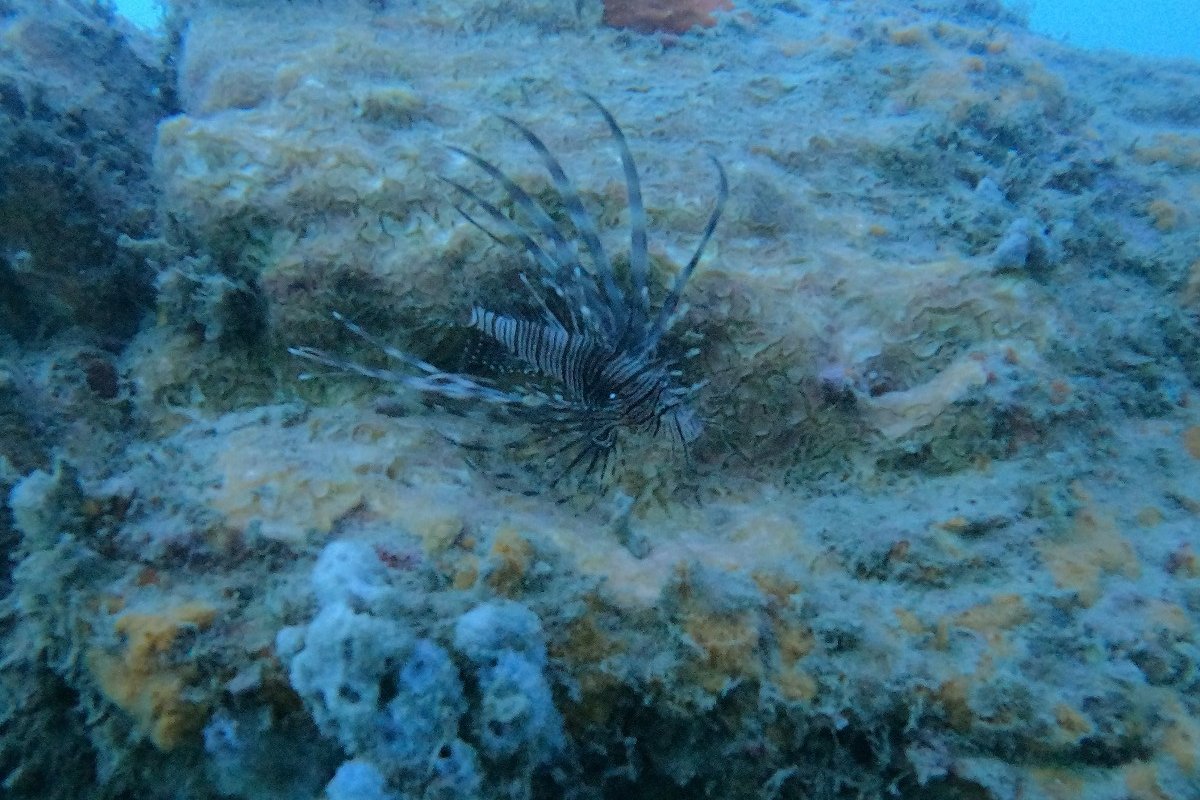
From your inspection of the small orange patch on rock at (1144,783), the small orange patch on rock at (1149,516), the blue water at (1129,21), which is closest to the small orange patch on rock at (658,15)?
the small orange patch on rock at (1149,516)

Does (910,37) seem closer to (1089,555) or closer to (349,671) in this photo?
(1089,555)

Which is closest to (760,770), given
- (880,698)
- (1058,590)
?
(880,698)

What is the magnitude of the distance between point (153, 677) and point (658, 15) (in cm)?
544

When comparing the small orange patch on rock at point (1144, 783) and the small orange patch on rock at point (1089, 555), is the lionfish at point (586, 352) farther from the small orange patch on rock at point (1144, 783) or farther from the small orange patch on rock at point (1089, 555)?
the small orange patch on rock at point (1144, 783)

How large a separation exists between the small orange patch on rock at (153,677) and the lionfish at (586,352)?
984 millimetres

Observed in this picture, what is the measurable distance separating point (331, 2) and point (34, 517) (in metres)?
4.59

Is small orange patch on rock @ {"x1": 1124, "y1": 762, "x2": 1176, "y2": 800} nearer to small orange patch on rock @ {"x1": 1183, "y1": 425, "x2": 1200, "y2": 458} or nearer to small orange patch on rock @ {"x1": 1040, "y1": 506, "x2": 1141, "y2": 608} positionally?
small orange patch on rock @ {"x1": 1040, "y1": 506, "x2": 1141, "y2": 608}

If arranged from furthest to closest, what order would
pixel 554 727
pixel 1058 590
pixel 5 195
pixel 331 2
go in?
pixel 331 2 < pixel 5 195 < pixel 1058 590 < pixel 554 727

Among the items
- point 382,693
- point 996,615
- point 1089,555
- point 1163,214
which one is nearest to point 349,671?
point 382,693

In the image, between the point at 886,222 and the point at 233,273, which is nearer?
the point at 233,273

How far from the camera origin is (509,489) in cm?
246

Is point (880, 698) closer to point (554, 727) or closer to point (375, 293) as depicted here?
point (554, 727)

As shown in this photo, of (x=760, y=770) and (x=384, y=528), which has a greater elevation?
(x=384, y=528)

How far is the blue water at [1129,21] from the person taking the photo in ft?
196
